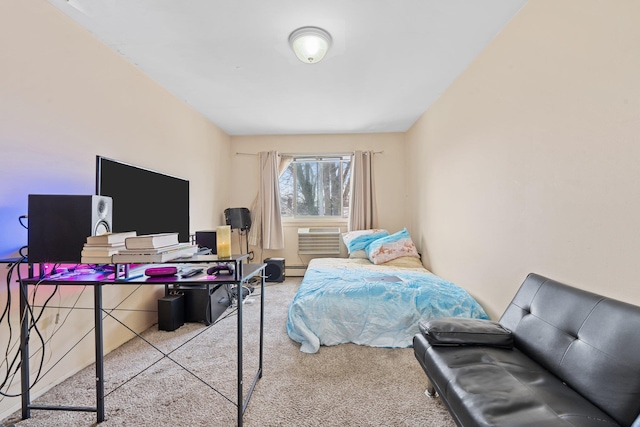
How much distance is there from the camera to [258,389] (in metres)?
1.63

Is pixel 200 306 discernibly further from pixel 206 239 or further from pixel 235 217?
pixel 235 217

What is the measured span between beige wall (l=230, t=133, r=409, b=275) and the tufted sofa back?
110 inches

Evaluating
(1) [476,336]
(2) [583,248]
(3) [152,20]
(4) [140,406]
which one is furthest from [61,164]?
(2) [583,248]

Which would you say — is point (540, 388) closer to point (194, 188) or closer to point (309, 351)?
point (309, 351)

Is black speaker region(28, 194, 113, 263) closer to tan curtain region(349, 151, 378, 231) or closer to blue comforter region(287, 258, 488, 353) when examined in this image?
blue comforter region(287, 258, 488, 353)

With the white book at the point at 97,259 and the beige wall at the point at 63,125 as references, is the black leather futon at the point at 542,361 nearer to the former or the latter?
the white book at the point at 97,259

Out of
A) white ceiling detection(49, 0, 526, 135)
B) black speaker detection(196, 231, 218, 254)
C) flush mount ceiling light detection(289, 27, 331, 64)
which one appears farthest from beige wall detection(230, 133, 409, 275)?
flush mount ceiling light detection(289, 27, 331, 64)

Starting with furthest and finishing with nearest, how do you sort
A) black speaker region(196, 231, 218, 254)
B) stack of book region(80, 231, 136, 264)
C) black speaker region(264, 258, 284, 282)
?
black speaker region(264, 258, 284, 282) → black speaker region(196, 231, 218, 254) → stack of book region(80, 231, 136, 264)

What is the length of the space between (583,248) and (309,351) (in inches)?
71.4

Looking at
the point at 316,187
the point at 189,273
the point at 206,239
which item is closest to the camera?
the point at 189,273

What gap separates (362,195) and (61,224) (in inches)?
135

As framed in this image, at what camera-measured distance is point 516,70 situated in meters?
1.74

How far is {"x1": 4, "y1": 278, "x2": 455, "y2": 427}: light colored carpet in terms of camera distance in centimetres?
139

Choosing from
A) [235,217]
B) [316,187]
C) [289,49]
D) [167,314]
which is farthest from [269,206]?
[289,49]
